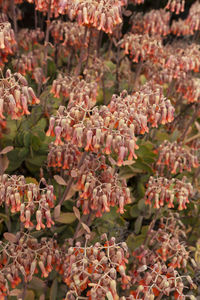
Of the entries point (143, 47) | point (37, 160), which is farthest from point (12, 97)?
point (143, 47)

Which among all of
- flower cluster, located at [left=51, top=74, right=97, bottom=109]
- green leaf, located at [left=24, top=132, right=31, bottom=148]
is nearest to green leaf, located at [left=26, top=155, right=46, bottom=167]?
green leaf, located at [left=24, top=132, right=31, bottom=148]

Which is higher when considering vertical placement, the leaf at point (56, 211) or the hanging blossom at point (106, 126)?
the hanging blossom at point (106, 126)

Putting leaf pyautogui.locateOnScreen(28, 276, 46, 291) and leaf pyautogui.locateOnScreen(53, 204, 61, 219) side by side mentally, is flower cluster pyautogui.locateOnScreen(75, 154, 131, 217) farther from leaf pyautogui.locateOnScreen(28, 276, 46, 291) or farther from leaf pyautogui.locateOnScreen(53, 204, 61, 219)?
leaf pyautogui.locateOnScreen(28, 276, 46, 291)

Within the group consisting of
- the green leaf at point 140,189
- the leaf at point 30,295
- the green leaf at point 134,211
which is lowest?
the leaf at point 30,295

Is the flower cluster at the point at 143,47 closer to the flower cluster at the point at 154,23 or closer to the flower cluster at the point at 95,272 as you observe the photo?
the flower cluster at the point at 154,23

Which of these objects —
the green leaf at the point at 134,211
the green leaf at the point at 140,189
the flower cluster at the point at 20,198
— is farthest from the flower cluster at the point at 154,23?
the flower cluster at the point at 20,198

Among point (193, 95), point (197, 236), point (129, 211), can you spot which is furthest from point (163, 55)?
point (197, 236)

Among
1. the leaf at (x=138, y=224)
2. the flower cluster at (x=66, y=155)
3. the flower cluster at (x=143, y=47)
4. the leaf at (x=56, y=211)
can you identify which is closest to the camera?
the flower cluster at (x=66, y=155)
